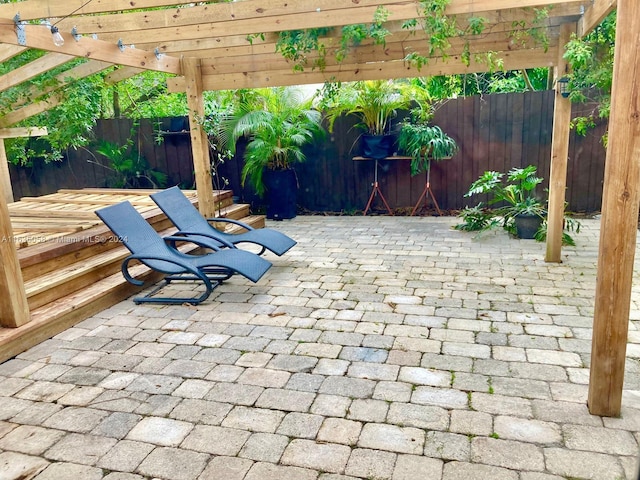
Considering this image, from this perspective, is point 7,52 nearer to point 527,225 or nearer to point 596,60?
point 596,60

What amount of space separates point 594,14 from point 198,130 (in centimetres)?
409

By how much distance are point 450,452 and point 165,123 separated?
7.76m

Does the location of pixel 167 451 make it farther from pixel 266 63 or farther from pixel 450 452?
pixel 266 63

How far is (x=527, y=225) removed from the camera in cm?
605

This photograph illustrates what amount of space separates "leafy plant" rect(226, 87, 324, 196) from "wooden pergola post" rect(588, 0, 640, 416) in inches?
219

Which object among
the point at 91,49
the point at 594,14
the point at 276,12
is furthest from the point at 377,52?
the point at 91,49

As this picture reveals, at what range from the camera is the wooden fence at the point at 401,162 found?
7.34 m

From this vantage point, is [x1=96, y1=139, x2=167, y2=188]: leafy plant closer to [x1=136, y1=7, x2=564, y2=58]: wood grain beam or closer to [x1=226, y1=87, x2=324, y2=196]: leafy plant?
[x1=226, y1=87, x2=324, y2=196]: leafy plant

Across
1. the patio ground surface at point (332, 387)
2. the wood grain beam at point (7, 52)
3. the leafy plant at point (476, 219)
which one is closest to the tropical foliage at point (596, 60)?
the patio ground surface at point (332, 387)

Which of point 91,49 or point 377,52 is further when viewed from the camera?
point 377,52

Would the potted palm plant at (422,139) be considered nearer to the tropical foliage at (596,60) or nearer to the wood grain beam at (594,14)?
the tropical foliage at (596,60)

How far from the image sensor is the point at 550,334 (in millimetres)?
3449

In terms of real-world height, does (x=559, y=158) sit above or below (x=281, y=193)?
above

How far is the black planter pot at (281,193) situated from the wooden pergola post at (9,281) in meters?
4.60
